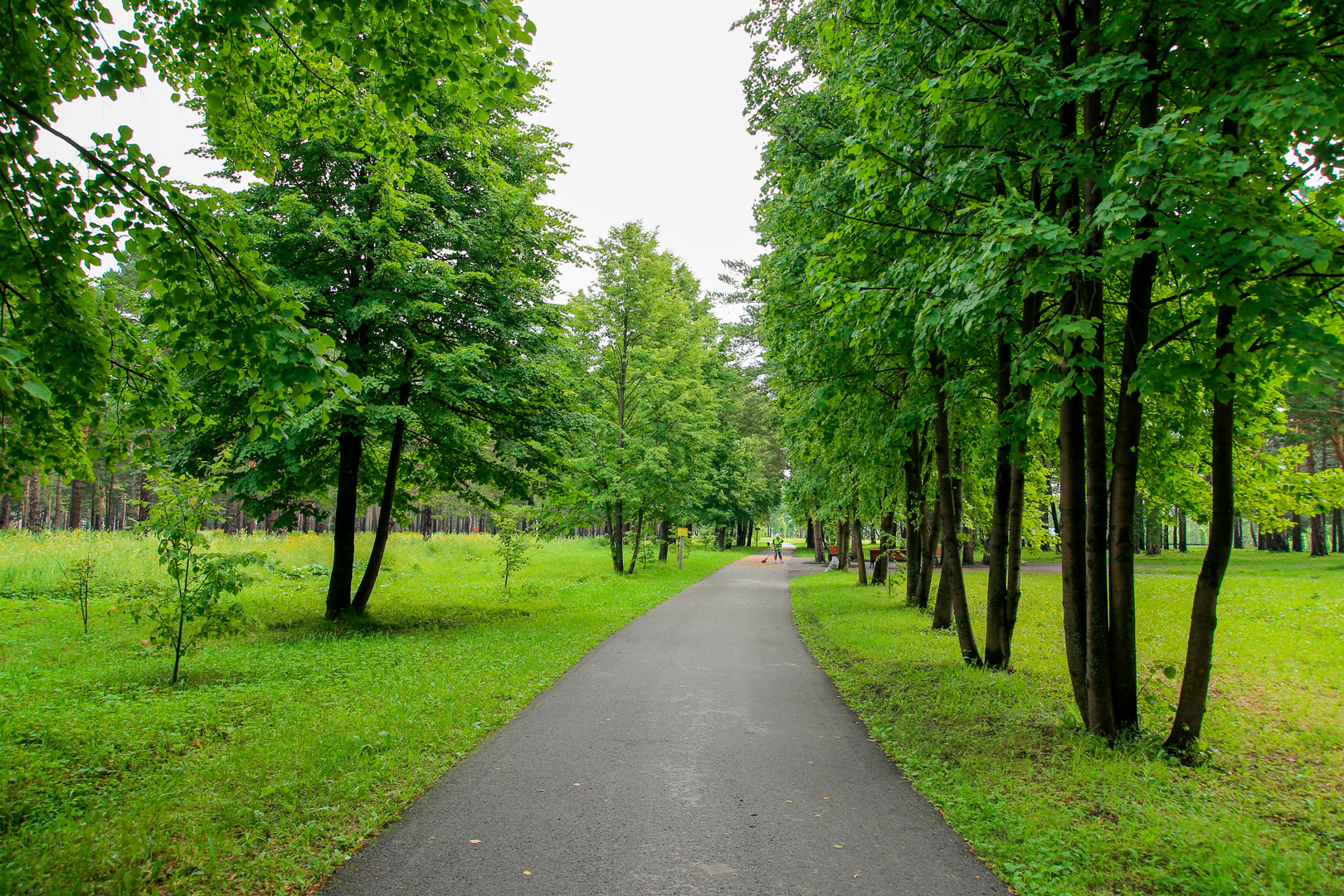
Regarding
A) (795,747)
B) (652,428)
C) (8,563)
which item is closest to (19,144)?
(795,747)

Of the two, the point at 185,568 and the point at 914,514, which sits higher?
the point at 914,514

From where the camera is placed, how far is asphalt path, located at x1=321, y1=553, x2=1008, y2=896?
354 cm

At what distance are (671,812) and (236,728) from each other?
4.26m

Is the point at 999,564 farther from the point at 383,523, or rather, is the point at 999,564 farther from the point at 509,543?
the point at 509,543

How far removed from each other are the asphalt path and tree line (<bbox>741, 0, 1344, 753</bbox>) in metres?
2.59

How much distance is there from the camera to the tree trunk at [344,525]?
12031 mm

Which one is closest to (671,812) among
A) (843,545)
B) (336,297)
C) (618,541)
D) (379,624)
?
(379,624)

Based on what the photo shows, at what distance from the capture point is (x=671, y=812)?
441 centimetres

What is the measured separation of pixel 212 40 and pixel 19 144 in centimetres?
153

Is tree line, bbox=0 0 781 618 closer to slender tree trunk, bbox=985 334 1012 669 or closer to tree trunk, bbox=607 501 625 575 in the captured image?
tree trunk, bbox=607 501 625 575

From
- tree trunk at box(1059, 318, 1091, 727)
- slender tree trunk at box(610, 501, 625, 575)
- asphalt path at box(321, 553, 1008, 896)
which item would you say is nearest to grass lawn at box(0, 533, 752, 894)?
asphalt path at box(321, 553, 1008, 896)

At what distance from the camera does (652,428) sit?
24734mm

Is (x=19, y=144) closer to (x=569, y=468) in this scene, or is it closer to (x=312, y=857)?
(x=312, y=857)

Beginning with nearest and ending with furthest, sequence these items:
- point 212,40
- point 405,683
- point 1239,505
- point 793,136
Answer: point 212,40 < point 1239,505 < point 405,683 < point 793,136
